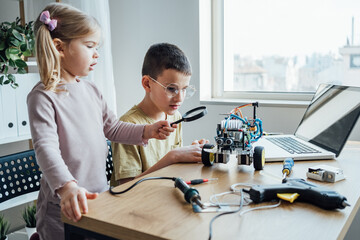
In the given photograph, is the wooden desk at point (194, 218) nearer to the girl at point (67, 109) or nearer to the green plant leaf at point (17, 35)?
the girl at point (67, 109)

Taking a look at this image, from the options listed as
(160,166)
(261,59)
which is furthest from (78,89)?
(261,59)

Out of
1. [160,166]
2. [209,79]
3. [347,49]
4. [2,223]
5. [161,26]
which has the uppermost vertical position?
[161,26]

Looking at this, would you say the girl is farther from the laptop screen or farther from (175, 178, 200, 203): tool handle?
the laptop screen

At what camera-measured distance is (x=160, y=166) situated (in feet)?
3.77

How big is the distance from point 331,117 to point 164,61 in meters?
0.65

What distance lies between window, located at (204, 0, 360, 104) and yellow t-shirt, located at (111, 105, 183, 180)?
799mm

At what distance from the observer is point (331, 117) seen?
1.27m

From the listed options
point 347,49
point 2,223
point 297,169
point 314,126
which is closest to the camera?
point 297,169

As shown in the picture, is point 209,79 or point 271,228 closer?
point 271,228

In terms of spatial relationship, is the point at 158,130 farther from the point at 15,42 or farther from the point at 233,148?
the point at 15,42

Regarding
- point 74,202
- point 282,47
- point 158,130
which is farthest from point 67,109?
point 282,47

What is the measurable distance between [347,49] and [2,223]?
Result: 5.86 ft

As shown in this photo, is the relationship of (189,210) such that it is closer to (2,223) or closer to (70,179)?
(70,179)

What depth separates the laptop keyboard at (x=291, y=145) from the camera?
1178mm
